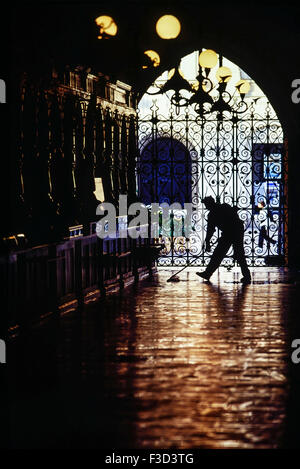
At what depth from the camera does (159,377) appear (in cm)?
612

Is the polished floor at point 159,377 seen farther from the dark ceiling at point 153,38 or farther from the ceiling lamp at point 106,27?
the ceiling lamp at point 106,27

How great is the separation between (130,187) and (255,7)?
400 cm

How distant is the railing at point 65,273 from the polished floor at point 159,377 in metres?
0.23

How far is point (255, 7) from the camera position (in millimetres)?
12781

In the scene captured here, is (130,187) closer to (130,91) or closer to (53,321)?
(130,91)

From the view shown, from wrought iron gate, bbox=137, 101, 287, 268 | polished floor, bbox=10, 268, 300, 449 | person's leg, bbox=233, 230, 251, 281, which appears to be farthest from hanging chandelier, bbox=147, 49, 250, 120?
polished floor, bbox=10, 268, 300, 449

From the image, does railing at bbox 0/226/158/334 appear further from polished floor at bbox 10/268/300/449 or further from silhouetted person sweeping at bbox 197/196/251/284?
silhouetted person sweeping at bbox 197/196/251/284

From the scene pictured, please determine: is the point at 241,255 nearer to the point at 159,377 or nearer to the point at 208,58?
the point at 208,58

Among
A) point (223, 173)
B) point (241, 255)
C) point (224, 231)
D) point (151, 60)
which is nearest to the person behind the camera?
point (151, 60)

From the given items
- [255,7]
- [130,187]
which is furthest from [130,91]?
[255,7]

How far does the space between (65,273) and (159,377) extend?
3.72m

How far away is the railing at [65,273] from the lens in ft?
25.7

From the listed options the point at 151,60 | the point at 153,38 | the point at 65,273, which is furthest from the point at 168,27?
the point at 153,38

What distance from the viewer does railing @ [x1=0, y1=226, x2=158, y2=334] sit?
783cm
